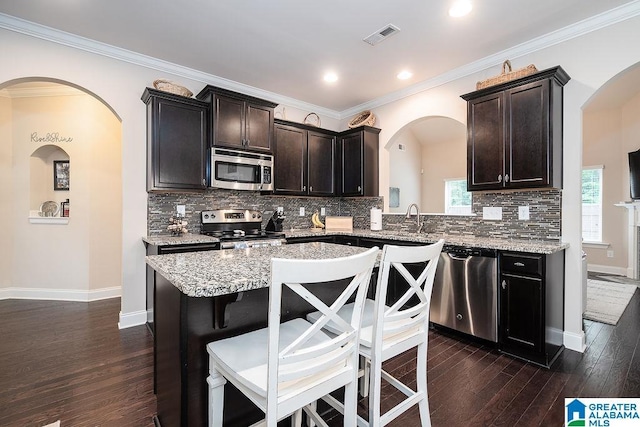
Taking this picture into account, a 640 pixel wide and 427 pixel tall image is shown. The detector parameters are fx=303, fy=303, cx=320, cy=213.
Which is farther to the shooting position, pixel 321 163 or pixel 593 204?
pixel 593 204

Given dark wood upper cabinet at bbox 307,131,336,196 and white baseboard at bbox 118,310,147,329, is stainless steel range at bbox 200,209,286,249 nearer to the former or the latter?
dark wood upper cabinet at bbox 307,131,336,196

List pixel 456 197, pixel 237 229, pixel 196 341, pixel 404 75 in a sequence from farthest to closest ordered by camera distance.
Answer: pixel 456 197
pixel 237 229
pixel 404 75
pixel 196 341

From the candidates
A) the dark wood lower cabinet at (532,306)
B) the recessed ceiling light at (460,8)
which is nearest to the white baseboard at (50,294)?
the dark wood lower cabinet at (532,306)

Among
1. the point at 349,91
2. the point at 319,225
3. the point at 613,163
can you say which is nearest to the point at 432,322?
the point at 319,225

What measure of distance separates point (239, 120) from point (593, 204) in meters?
6.98

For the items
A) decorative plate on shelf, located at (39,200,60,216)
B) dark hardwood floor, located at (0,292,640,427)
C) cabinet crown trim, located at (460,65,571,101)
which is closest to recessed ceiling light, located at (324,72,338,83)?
cabinet crown trim, located at (460,65,571,101)

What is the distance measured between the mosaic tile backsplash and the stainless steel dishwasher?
678 mm

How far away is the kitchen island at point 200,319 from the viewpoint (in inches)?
47.4

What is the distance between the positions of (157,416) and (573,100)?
400 centimetres

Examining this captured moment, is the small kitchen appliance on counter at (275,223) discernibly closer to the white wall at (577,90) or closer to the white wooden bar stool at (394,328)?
the white wooden bar stool at (394,328)

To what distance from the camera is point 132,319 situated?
10.6 ft

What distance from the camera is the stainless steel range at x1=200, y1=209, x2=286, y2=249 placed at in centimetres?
329

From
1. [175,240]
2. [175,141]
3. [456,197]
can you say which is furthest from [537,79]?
[456,197]

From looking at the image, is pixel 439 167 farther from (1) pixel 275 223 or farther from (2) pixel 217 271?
(2) pixel 217 271
